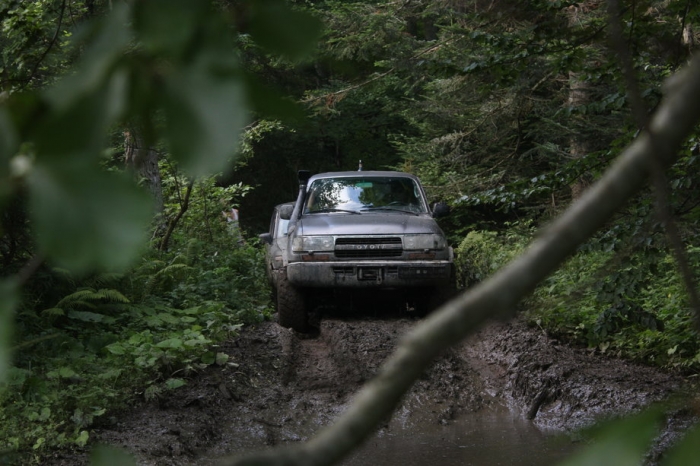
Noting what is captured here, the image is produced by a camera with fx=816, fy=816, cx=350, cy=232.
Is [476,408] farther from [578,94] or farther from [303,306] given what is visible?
[578,94]

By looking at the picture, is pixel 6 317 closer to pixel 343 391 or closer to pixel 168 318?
pixel 343 391

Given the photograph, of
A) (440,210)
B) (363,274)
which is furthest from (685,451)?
(440,210)

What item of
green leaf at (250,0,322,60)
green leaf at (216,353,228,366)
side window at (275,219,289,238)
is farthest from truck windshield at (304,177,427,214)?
green leaf at (250,0,322,60)

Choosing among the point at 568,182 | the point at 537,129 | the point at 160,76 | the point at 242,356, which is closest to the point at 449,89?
the point at 537,129

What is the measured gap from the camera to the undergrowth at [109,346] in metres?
5.13

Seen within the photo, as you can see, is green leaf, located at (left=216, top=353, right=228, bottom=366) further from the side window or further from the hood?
the side window

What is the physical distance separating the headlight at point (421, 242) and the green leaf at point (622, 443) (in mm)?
8340

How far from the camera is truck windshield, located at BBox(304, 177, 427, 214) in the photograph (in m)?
9.65

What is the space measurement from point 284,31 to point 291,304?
8.42m

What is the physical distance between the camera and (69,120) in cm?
50

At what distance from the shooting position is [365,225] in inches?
351

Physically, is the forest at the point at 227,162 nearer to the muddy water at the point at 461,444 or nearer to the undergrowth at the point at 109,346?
the undergrowth at the point at 109,346

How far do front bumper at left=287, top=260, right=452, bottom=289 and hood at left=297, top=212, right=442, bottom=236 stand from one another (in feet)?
1.16

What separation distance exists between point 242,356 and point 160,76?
7432mm
